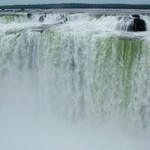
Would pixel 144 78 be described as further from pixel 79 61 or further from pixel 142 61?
pixel 79 61

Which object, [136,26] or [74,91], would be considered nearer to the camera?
[74,91]

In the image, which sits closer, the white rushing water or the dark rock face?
the white rushing water

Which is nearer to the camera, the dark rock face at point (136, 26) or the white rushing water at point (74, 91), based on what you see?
the white rushing water at point (74, 91)

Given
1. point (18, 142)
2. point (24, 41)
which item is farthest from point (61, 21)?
point (18, 142)

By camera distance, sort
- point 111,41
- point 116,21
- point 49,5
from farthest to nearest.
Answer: point 49,5, point 116,21, point 111,41

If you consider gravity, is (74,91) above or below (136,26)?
below

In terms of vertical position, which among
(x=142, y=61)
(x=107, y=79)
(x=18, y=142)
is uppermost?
A: (x=142, y=61)

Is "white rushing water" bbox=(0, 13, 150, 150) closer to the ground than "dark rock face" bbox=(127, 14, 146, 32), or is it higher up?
closer to the ground

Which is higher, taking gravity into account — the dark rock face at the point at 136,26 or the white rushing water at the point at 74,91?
the dark rock face at the point at 136,26
